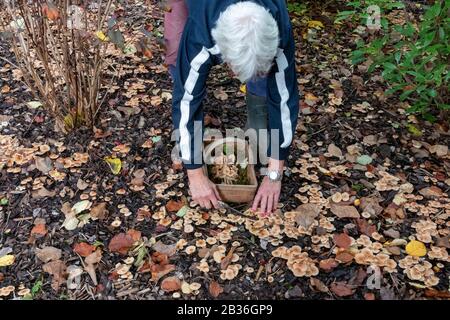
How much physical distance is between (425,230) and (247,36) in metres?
1.22

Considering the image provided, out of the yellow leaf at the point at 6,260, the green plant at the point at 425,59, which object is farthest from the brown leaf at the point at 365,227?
the yellow leaf at the point at 6,260

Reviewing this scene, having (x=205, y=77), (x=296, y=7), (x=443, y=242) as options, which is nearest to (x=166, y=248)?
(x=205, y=77)

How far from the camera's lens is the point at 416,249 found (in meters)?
2.05

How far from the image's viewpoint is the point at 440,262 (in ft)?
6.62

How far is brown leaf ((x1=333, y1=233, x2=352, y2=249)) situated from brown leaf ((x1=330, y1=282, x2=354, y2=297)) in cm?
19

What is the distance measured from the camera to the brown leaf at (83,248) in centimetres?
204

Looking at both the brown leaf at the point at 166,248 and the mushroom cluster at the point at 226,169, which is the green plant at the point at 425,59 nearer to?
the mushroom cluster at the point at 226,169

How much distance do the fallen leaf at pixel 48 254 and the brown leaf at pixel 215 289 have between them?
66 cm

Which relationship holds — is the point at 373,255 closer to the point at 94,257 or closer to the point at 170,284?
the point at 170,284

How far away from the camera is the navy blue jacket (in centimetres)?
178

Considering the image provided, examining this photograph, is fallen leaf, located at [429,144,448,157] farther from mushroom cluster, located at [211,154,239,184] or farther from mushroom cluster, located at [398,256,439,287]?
mushroom cluster, located at [211,154,239,184]

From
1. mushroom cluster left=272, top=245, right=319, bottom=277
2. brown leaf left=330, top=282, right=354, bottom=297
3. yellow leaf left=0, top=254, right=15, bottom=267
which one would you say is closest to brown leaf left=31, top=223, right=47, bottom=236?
yellow leaf left=0, top=254, right=15, bottom=267

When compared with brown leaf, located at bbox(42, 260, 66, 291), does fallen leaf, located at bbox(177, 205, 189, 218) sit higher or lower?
higher

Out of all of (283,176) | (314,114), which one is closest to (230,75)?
(314,114)
